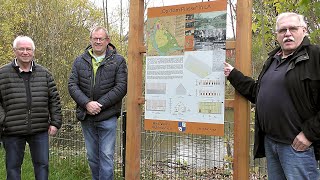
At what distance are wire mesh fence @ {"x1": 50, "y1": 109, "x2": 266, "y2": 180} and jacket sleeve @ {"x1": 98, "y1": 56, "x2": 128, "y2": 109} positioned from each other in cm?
109

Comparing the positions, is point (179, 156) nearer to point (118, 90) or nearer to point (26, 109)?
point (118, 90)

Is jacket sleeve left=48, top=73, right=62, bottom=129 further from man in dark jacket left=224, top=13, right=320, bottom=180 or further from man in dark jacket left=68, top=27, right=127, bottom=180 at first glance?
man in dark jacket left=224, top=13, right=320, bottom=180

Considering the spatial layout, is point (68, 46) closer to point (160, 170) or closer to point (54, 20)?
point (54, 20)

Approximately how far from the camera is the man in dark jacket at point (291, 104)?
2.96 m

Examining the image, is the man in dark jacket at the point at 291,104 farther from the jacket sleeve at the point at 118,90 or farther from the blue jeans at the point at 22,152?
the blue jeans at the point at 22,152

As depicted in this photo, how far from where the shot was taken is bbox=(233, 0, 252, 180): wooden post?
359cm

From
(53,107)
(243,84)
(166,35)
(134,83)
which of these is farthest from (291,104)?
(53,107)

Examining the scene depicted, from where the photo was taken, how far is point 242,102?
365cm

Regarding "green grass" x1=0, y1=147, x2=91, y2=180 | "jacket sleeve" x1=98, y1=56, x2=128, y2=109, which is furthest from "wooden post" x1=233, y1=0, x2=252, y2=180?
"green grass" x1=0, y1=147, x2=91, y2=180

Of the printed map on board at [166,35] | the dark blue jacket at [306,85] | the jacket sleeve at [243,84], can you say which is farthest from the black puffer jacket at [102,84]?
the dark blue jacket at [306,85]

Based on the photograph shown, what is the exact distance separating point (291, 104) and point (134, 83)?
188 cm

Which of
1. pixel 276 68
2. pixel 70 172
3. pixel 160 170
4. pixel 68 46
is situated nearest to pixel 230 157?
pixel 160 170

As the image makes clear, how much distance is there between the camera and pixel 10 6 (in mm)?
13172

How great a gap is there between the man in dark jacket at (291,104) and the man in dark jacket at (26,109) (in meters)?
2.44
